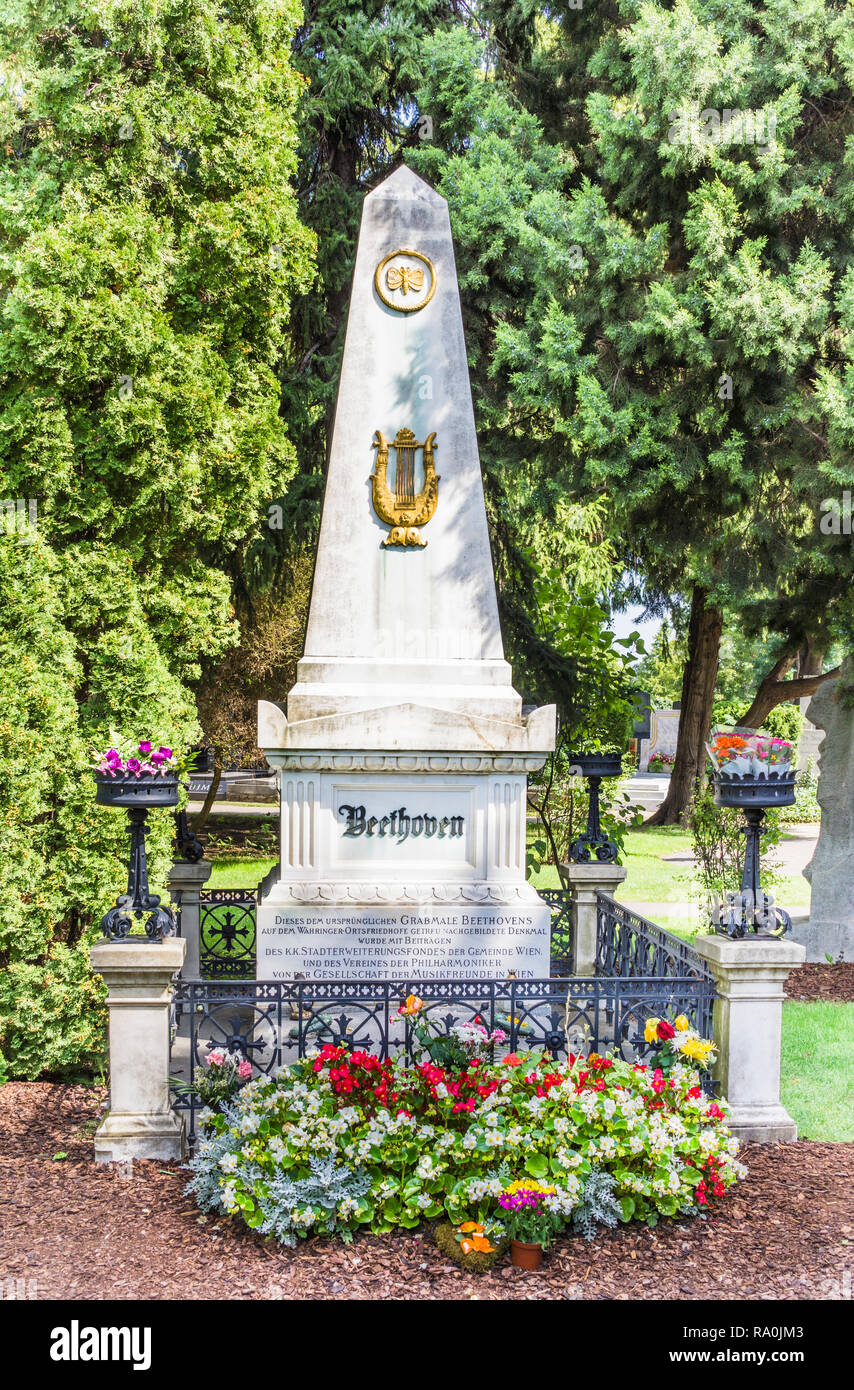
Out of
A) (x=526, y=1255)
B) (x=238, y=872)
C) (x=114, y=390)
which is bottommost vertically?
(x=238, y=872)

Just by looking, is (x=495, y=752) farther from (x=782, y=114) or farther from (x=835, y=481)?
(x=782, y=114)

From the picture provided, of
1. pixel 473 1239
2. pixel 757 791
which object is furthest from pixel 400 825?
pixel 473 1239

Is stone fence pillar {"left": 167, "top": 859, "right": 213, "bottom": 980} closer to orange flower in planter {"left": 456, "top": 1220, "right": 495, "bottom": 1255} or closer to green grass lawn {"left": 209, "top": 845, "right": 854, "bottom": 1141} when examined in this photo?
green grass lawn {"left": 209, "top": 845, "right": 854, "bottom": 1141}

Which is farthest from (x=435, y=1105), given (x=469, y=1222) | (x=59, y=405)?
(x=59, y=405)

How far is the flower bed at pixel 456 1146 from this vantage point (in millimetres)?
4469

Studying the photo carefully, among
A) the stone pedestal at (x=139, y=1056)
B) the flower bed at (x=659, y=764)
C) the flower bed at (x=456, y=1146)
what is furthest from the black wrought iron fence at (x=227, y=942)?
the flower bed at (x=659, y=764)

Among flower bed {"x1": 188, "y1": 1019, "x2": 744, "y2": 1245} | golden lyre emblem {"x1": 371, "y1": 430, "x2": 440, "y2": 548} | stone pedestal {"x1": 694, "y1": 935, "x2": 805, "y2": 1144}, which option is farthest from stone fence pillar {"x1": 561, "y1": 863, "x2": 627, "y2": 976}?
flower bed {"x1": 188, "y1": 1019, "x2": 744, "y2": 1245}

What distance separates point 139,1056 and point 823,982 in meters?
7.06

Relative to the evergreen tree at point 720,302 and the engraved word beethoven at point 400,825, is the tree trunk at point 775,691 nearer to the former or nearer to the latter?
the evergreen tree at point 720,302

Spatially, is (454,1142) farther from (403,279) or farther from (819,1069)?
(403,279)

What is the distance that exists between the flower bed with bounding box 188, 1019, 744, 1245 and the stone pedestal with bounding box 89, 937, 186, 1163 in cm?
29

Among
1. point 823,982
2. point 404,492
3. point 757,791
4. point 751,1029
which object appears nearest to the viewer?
point 751,1029

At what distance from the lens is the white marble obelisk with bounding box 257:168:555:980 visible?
662 centimetres

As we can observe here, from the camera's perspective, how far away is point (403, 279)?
7191mm
